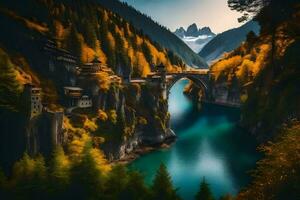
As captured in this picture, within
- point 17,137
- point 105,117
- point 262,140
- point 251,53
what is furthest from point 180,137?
point 251,53

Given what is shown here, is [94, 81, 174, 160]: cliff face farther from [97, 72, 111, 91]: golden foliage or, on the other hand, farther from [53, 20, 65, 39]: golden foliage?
[53, 20, 65, 39]: golden foliage

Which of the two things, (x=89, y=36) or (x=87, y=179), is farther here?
(x=89, y=36)

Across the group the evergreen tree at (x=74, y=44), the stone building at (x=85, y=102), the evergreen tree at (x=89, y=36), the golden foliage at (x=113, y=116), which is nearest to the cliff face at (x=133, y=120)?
the golden foliage at (x=113, y=116)

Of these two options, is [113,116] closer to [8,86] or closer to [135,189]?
[8,86]

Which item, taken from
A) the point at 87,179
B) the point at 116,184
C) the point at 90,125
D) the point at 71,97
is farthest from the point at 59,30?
the point at 116,184

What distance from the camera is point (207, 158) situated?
68.4m

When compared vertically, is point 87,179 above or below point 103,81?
below

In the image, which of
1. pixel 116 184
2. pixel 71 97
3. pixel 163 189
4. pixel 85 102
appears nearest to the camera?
pixel 163 189

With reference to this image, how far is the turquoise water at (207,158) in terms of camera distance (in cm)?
5553

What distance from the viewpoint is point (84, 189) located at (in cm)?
3822

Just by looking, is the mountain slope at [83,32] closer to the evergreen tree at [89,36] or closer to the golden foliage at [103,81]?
the evergreen tree at [89,36]

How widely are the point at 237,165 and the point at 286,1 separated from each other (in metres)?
30.8

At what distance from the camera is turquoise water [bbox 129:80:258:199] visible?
55531mm

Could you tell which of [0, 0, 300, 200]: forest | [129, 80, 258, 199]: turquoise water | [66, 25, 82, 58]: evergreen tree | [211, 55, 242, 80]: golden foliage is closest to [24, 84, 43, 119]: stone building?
[0, 0, 300, 200]: forest
